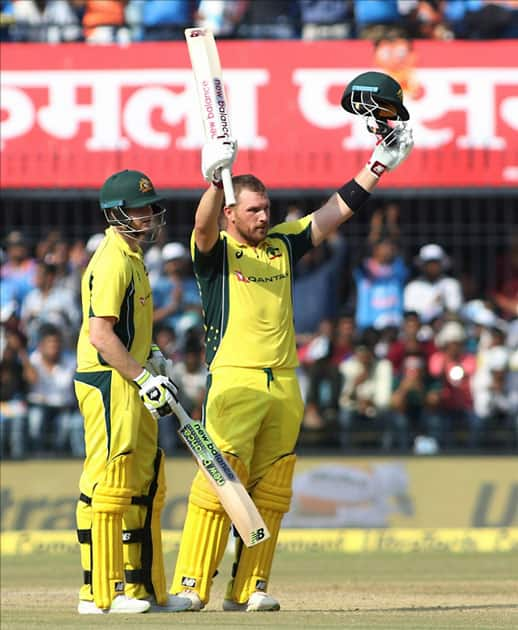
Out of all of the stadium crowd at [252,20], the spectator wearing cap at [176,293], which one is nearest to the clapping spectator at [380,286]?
the spectator wearing cap at [176,293]

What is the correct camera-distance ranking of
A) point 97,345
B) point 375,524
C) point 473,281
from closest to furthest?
point 97,345 → point 375,524 → point 473,281

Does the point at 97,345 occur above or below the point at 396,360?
above

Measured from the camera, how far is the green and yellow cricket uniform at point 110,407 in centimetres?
716

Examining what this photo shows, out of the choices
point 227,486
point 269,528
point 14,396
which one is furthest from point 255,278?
point 14,396

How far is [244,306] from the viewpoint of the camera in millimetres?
7383

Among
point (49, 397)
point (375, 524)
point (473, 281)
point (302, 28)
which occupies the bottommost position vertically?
point (375, 524)

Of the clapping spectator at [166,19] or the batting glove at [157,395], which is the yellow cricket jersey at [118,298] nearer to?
the batting glove at [157,395]

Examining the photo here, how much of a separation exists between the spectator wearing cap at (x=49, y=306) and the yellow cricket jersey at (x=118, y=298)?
19.8 ft

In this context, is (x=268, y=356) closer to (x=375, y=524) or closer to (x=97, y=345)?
(x=97, y=345)

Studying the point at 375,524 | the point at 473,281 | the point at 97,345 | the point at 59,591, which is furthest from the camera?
the point at 473,281

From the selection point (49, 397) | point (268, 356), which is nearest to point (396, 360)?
point (49, 397)

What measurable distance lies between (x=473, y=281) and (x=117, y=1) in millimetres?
4221

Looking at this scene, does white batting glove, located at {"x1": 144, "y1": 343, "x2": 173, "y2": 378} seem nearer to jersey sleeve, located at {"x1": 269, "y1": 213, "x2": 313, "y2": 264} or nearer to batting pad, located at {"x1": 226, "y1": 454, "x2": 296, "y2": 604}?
batting pad, located at {"x1": 226, "y1": 454, "x2": 296, "y2": 604}

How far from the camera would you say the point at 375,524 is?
1279cm
